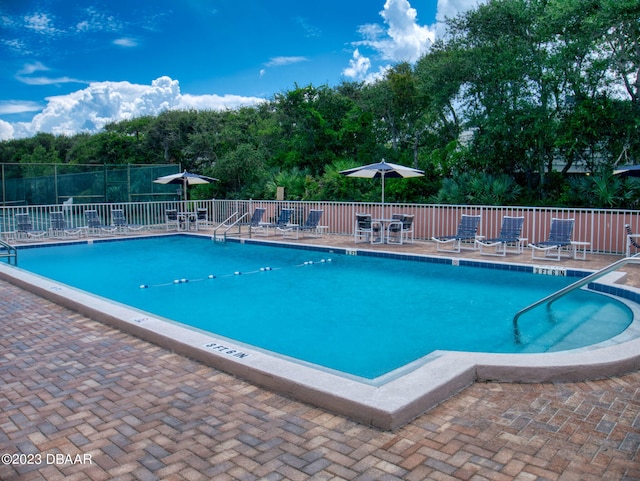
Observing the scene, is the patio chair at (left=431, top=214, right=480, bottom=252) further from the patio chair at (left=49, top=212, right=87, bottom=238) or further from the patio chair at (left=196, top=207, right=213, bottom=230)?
the patio chair at (left=49, top=212, right=87, bottom=238)

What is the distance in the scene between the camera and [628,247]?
9.80m

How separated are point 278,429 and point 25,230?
14271mm

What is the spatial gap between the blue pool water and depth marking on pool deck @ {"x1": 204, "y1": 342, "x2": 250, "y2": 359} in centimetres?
113

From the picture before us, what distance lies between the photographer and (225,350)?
14.5ft

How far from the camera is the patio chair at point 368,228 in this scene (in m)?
13.3

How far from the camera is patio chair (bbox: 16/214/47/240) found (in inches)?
582

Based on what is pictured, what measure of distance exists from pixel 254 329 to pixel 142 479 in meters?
3.92

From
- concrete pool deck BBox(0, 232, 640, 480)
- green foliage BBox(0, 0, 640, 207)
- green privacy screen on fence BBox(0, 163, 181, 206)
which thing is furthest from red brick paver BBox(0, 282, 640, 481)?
green privacy screen on fence BBox(0, 163, 181, 206)

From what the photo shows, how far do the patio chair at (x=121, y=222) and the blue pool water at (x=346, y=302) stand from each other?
3.86 meters

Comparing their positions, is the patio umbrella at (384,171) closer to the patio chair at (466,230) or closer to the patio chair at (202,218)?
the patio chair at (466,230)

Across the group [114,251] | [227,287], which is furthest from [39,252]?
[227,287]

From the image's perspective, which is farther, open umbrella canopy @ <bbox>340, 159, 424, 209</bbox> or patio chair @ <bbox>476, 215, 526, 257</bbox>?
open umbrella canopy @ <bbox>340, 159, 424, 209</bbox>

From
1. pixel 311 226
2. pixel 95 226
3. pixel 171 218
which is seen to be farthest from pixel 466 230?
pixel 95 226

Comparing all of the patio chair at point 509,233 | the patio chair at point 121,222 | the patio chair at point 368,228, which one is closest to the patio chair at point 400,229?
the patio chair at point 368,228
